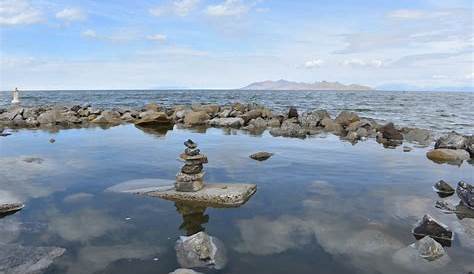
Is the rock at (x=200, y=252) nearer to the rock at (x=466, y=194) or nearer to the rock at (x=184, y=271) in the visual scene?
the rock at (x=184, y=271)

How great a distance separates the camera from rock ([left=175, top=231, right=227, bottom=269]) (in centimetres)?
698

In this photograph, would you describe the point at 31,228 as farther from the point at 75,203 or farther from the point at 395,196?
the point at 395,196

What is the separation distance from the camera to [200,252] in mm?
7199

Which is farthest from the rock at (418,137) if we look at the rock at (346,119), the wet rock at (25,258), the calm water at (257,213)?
the wet rock at (25,258)

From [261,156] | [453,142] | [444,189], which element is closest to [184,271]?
[444,189]

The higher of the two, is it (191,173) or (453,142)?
(191,173)

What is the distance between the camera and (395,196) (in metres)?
11.1

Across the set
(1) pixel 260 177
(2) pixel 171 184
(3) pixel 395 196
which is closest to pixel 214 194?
(2) pixel 171 184

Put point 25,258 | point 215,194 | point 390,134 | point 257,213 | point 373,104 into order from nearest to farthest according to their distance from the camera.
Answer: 1. point 25,258
2. point 257,213
3. point 215,194
4. point 390,134
5. point 373,104

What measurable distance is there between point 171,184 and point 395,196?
238 inches

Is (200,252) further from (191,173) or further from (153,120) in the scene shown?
(153,120)

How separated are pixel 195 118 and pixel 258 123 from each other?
16.0ft

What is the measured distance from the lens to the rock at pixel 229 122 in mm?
28422

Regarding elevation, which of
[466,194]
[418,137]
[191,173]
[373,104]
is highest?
[191,173]
